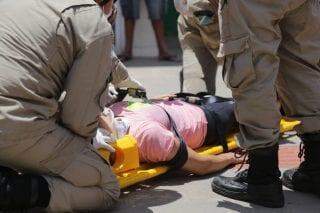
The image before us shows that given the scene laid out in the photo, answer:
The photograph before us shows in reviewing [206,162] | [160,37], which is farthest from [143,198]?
[160,37]

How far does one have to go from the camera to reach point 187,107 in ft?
13.4

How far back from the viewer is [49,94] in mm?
3029

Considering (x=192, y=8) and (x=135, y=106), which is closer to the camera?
(x=135, y=106)

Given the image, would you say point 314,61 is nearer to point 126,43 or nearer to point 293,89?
point 293,89

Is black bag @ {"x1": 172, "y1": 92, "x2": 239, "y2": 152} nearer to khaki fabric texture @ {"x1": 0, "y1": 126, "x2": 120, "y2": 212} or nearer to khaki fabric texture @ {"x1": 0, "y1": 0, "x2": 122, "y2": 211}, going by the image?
khaki fabric texture @ {"x1": 0, "y1": 126, "x2": 120, "y2": 212}

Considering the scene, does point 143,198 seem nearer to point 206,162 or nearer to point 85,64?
point 206,162

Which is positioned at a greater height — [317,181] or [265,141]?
[265,141]

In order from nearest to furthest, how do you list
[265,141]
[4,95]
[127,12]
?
[4,95] → [265,141] → [127,12]

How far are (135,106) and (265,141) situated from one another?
3.26 ft

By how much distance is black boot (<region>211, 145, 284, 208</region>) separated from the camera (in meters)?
3.25

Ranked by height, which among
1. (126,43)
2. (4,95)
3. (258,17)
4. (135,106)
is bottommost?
(126,43)

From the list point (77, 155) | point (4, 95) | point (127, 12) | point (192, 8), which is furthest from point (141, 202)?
point (127, 12)

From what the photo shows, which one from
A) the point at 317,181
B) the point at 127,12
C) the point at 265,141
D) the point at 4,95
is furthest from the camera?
the point at 127,12

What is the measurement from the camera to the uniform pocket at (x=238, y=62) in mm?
3104
